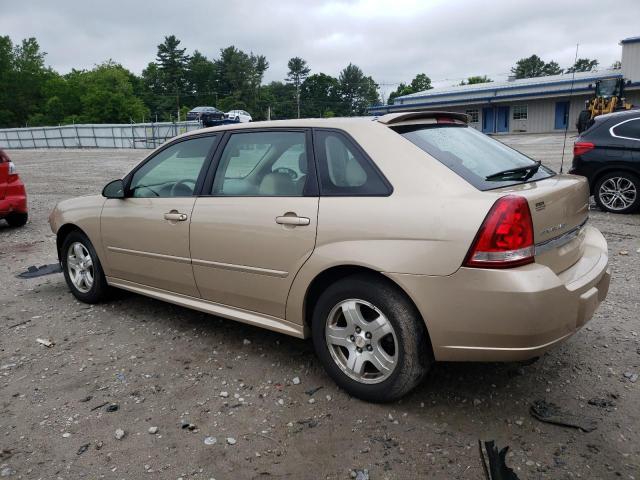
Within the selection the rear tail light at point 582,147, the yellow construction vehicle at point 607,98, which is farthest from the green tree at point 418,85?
the rear tail light at point 582,147

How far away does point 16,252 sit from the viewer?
292 inches

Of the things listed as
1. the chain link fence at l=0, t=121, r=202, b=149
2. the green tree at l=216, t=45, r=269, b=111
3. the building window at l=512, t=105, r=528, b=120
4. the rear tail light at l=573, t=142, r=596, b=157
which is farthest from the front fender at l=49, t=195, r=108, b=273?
the green tree at l=216, t=45, r=269, b=111

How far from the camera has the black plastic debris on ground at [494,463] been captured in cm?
248

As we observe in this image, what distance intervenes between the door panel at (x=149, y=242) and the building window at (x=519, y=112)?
43.4 meters

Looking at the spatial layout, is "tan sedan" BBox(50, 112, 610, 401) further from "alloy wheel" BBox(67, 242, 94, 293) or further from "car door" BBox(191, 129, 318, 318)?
"alloy wheel" BBox(67, 242, 94, 293)

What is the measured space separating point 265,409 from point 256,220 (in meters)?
1.16

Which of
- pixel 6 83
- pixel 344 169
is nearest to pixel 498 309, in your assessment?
pixel 344 169

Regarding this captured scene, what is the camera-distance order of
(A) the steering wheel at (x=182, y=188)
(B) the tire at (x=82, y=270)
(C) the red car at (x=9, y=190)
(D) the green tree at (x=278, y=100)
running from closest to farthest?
(A) the steering wheel at (x=182, y=188), (B) the tire at (x=82, y=270), (C) the red car at (x=9, y=190), (D) the green tree at (x=278, y=100)

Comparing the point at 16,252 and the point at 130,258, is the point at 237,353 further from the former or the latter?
the point at 16,252

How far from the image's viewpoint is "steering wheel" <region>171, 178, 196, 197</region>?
3.98 m

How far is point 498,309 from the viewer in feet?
8.54

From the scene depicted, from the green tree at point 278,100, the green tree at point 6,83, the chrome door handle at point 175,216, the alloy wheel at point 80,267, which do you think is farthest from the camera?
the green tree at point 278,100

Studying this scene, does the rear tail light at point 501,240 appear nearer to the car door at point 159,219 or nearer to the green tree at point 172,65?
the car door at point 159,219

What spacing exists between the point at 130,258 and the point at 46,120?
3712 inches
